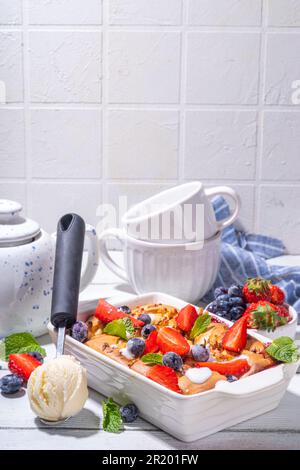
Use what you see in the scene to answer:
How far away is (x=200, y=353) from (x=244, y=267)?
17.6 inches

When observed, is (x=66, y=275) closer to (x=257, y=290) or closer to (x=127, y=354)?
(x=127, y=354)

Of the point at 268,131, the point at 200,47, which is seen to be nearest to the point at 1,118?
the point at 200,47

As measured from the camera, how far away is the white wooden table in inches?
32.2

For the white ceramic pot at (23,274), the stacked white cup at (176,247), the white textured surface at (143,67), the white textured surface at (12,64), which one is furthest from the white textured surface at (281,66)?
the white ceramic pot at (23,274)

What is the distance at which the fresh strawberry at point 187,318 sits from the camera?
38.0 inches

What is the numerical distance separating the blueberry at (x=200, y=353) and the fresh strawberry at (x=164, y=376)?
0.06 meters

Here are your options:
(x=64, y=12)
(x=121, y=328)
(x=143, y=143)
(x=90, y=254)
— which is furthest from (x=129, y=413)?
(x=64, y=12)

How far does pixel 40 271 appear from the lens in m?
1.05

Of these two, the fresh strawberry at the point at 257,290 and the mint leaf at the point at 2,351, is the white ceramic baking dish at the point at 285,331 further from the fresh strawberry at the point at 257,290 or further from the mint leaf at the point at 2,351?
the mint leaf at the point at 2,351

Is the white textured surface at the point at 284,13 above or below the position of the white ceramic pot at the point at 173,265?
above

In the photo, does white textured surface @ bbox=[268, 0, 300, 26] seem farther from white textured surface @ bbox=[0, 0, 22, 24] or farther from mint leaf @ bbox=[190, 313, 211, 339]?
mint leaf @ bbox=[190, 313, 211, 339]

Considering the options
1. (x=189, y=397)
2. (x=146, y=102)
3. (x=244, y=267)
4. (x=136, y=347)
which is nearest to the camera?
(x=189, y=397)

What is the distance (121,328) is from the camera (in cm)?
94

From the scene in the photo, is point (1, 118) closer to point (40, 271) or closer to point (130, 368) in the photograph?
point (40, 271)
